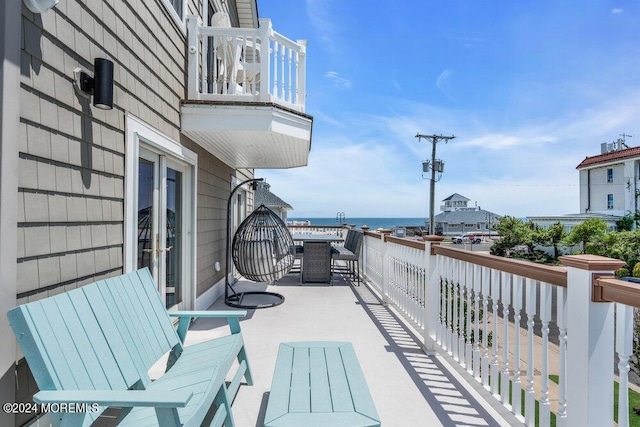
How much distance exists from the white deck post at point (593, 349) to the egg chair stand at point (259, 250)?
A: 3.80 m

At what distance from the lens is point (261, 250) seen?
15.9ft

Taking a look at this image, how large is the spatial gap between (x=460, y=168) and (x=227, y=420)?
39938mm

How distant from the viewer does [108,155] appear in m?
2.25

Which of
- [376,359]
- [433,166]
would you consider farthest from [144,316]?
[433,166]

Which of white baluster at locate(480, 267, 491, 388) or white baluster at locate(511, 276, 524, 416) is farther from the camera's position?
white baluster at locate(480, 267, 491, 388)

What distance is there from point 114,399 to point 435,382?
7.52 ft

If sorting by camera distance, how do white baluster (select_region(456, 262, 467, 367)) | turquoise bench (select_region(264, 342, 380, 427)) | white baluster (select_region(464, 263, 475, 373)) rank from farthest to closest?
1. white baluster (select_region(456, 262, 467, 367))
2. white baluster (select_region(464, 263, 475, 373))
3. turquoise bench (select_region(264, 342, 380, 427))

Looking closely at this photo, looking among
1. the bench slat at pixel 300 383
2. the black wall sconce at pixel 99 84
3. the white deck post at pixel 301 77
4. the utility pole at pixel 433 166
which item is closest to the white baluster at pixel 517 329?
the bench slat at pixel 300 383

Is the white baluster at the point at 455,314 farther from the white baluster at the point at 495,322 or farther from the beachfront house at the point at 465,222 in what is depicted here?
the beachfront house at the point at 465,222

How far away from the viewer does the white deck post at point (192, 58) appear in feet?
12.6

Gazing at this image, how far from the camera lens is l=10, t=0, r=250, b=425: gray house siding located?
1.53 m

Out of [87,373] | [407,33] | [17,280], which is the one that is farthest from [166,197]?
[407,33]

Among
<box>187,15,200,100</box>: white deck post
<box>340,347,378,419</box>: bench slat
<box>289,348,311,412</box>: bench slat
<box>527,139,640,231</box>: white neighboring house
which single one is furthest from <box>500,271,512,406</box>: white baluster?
<box>527,139,640,231</box>: white neighboring house

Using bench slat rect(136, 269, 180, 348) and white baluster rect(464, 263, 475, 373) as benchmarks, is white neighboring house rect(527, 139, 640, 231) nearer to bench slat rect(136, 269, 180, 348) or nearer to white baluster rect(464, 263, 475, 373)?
white baluster rect(464, 263, 475, 373)
